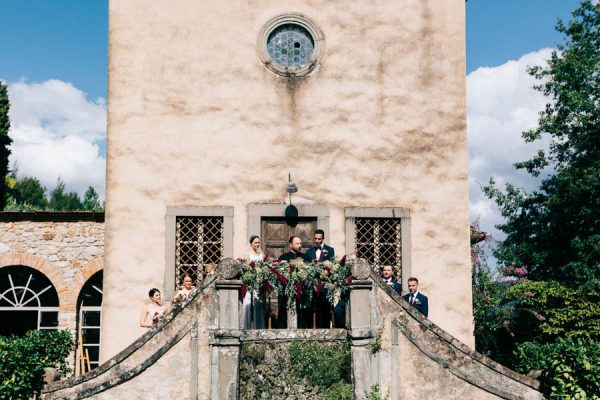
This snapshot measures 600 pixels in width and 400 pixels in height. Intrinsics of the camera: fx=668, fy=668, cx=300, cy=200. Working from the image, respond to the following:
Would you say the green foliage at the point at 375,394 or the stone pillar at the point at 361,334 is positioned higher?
the stone pillar at the point at 361,334

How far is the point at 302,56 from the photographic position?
39.1 feet

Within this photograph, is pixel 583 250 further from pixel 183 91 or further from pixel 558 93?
pixel 183 91

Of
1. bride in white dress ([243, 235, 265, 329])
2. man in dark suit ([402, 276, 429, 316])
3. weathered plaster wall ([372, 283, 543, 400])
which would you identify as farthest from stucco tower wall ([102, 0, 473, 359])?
weathered plaster wall ([372, 283, 543, 400])

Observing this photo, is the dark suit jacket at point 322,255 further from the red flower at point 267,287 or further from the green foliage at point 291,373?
the green foliage at point 291,373

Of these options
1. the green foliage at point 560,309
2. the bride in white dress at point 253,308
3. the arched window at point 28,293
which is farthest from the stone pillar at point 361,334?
the arched window at point 28,293

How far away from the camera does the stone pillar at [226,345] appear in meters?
8.05

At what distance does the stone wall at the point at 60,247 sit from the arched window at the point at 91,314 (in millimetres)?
340

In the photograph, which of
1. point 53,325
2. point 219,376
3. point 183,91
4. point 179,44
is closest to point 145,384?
point 219,376

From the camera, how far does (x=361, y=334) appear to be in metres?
8.23

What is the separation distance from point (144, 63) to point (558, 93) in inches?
337

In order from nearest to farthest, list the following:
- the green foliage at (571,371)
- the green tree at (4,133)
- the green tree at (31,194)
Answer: the green foliage at (571,371)
the green tree at (4,133)
the green tree at (31,194)

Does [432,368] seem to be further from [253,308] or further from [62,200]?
[62,200]

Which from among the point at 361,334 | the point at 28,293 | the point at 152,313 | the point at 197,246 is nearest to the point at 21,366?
the point at 152,313

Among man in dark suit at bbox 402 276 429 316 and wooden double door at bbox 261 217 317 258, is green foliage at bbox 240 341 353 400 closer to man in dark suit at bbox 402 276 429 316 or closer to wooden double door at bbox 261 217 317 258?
man in dark suit at bbox 402 276 429 316
